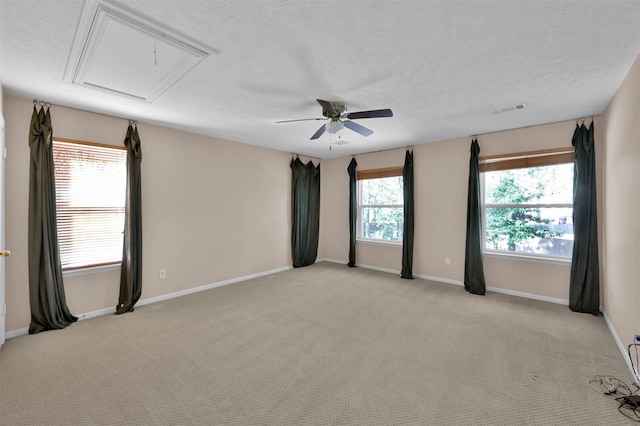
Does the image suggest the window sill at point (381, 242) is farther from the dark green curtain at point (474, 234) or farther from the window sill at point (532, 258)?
the window sill at point (532, 258)

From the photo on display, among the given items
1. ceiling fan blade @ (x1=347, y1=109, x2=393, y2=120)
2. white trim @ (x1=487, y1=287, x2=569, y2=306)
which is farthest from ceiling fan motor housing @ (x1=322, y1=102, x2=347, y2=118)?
white trim @ (x1=487, y1=287, x2=569, y2=306)

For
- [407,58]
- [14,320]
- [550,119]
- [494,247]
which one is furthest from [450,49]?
[14,320]

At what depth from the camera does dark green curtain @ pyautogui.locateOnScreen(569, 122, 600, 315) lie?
3479 millimetres

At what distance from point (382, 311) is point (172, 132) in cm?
402

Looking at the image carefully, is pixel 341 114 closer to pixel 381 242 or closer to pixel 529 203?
pixel 529 203

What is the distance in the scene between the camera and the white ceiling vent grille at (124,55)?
176 cm

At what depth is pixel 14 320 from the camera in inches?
114

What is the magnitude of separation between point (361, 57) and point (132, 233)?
139 inches

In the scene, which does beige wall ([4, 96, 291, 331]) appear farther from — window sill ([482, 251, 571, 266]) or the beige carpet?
window sill ([482, 251, 571, 266])

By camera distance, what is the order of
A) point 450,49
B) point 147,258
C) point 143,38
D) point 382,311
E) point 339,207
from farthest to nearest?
point 339,207
point 147,258
point 382,311
point 450,49
point 143,38

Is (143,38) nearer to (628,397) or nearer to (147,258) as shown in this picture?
(147,258)

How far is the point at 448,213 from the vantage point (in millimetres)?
4863

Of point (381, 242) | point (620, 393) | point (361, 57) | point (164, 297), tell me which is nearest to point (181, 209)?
point (164, 297)

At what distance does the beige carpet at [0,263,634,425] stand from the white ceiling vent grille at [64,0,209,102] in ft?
8.40
